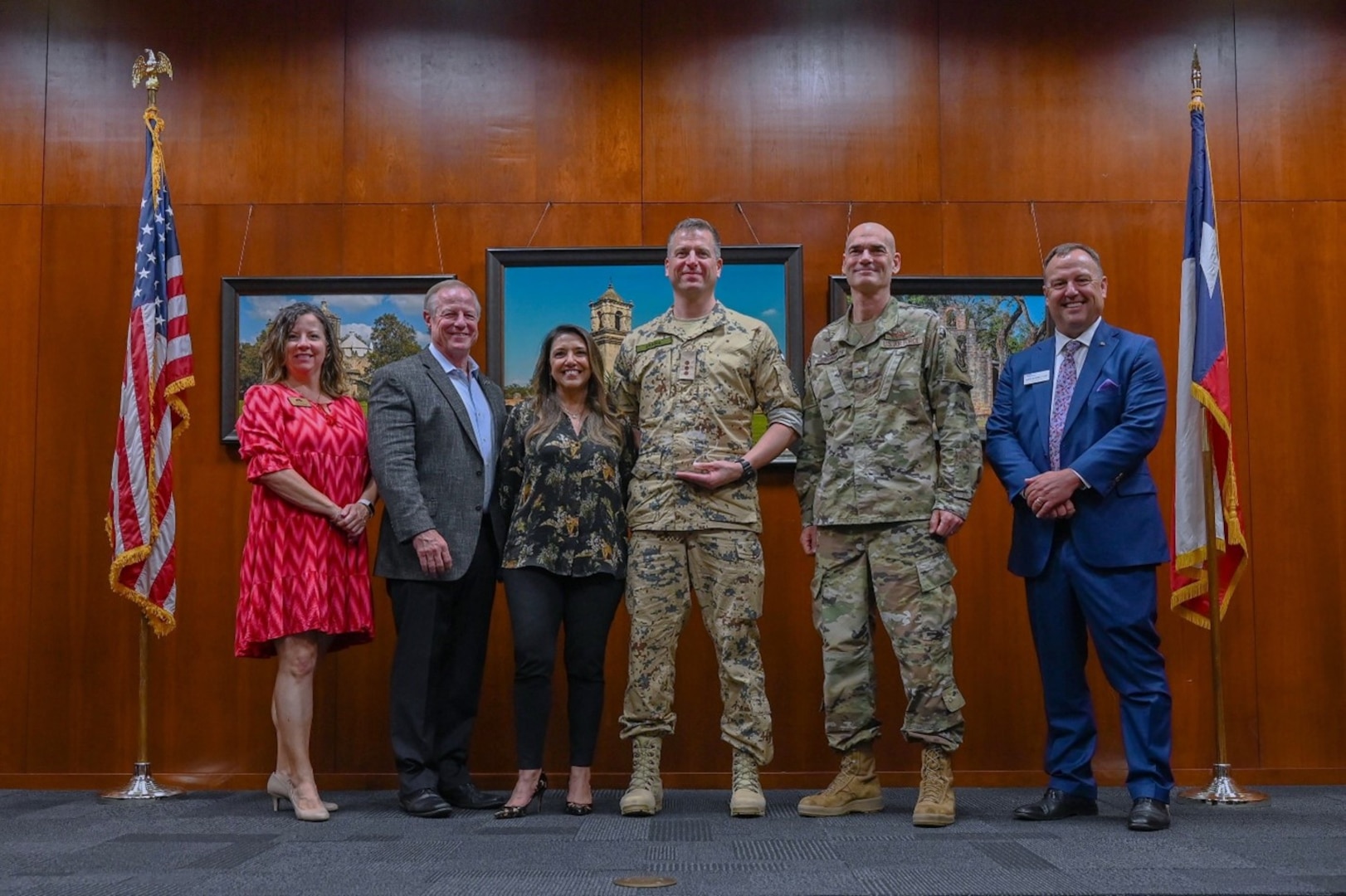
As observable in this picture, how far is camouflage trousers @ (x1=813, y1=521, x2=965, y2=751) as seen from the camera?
347cm

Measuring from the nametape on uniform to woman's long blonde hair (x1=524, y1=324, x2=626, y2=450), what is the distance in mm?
140

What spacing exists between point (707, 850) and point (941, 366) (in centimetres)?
155

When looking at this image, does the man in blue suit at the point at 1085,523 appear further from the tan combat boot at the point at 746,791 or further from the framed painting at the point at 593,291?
the framed painting at the point at 593,291

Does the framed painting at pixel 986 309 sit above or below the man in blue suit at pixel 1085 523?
above

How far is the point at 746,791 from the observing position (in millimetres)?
3574

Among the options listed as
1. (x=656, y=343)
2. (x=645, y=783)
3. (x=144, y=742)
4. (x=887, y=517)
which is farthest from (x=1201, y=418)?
(x=144, y=742)

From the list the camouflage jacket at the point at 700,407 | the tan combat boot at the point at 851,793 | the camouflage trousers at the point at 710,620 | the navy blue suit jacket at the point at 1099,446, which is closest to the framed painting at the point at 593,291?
the camouflage jacket at the point at 700,407

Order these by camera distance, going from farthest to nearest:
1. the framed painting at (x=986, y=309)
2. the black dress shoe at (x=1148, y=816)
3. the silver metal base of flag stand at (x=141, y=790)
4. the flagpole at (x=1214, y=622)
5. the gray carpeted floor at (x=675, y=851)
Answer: the framed painting at (x=986, y=309), the silver metal base of flag stand at (x=141, y=790), the flagpole at (x=1214, y=622), the black dress shoe at (x=1148, y=816), the gray carpeted floor at (x=675, y=851)

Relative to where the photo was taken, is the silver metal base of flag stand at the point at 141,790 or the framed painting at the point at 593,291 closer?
the silver metal base of flag stand at the point at 141,790

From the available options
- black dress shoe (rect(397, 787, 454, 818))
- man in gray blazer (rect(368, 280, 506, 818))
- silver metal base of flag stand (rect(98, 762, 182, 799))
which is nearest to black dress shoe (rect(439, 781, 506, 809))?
man in gray blazer (rect(368, 280, 506, 818))

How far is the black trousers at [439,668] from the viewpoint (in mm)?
3682

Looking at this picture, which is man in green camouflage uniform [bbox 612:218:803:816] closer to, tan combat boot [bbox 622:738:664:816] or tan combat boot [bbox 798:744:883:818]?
tan combat boot [bbox 622:738:664:816]

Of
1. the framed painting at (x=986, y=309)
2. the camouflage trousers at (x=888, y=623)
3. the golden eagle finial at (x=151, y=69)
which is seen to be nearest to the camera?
the camouflage trousers at (x=888, y=623)

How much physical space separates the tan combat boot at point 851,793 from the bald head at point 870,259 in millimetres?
1396
